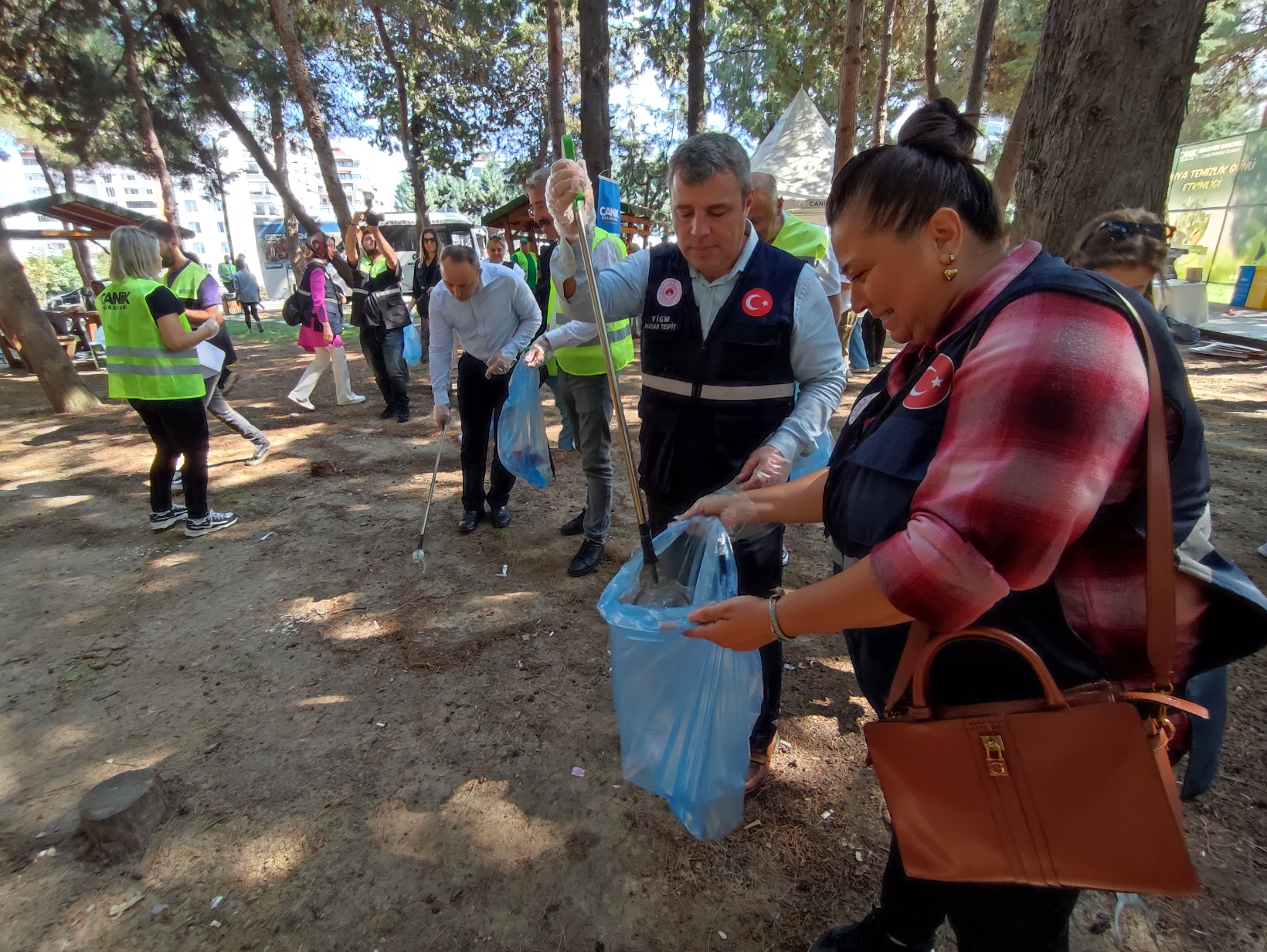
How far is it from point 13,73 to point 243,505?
15148mm

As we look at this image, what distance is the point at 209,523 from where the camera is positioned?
4.49 meters

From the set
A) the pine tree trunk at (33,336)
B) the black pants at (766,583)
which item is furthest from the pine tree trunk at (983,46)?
the pine tree trunk at (33,336)

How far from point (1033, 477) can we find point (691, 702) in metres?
1.15

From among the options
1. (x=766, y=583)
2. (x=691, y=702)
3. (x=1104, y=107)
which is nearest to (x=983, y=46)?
(x=1104, y=107)

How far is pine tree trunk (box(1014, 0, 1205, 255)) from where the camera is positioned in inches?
99.5

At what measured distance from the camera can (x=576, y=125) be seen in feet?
73.7

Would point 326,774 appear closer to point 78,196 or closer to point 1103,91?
point 1103,91

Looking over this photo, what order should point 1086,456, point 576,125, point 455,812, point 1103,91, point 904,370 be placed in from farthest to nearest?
1. point 576,125
2. point 1103,91
3. point 455,812
4. point 904,370
5. point 1086,456

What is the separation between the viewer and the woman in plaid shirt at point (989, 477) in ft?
2.57

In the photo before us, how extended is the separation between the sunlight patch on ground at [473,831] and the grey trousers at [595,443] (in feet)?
6.13

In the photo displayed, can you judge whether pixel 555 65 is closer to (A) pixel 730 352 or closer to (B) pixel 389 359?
(B) pixel 389 359

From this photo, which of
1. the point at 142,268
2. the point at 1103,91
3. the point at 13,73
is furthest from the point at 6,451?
the point at 13,73

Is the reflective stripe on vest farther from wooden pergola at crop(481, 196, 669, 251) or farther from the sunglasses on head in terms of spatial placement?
wooden pergola at crop(481, 196, 669, 251)

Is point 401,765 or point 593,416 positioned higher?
point 593,416
